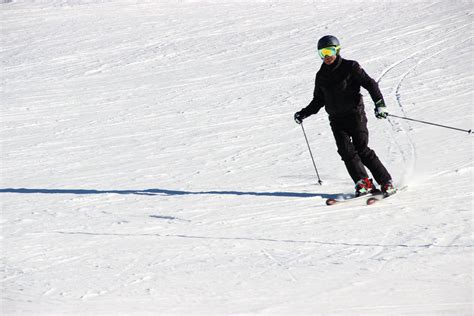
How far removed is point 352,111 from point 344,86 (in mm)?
261

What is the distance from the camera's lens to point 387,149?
9.35 m

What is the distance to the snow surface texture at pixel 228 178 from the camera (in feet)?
16.8

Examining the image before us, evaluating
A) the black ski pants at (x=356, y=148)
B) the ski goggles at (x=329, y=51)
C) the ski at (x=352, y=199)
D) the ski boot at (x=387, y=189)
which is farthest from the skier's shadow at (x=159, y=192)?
the ski goggles at (x=329, y=51)

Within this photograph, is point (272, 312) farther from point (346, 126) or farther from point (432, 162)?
point (432, 162)

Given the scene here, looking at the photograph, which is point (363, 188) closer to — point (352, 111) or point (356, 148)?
point (356, 148)

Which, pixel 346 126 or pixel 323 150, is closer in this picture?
pixel 346 126

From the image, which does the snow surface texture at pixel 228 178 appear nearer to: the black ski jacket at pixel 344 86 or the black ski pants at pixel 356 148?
the black ski pants at pixel 356 148

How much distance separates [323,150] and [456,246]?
4.33 metres

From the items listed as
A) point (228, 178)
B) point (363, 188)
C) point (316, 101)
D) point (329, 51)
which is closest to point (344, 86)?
point (329, 51)

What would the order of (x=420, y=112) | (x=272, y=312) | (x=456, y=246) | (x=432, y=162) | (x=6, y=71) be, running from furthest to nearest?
(x=6, y=71), (x=420, y=112), (x=432, y=162), (x=456, y=246), (x=272, y=312)

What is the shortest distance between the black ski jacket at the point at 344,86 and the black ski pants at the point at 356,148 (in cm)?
9

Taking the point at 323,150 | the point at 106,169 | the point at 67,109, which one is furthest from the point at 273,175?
the point at 67,109

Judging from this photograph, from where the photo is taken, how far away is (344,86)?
7090mm

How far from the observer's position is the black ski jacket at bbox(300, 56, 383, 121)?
703cm
